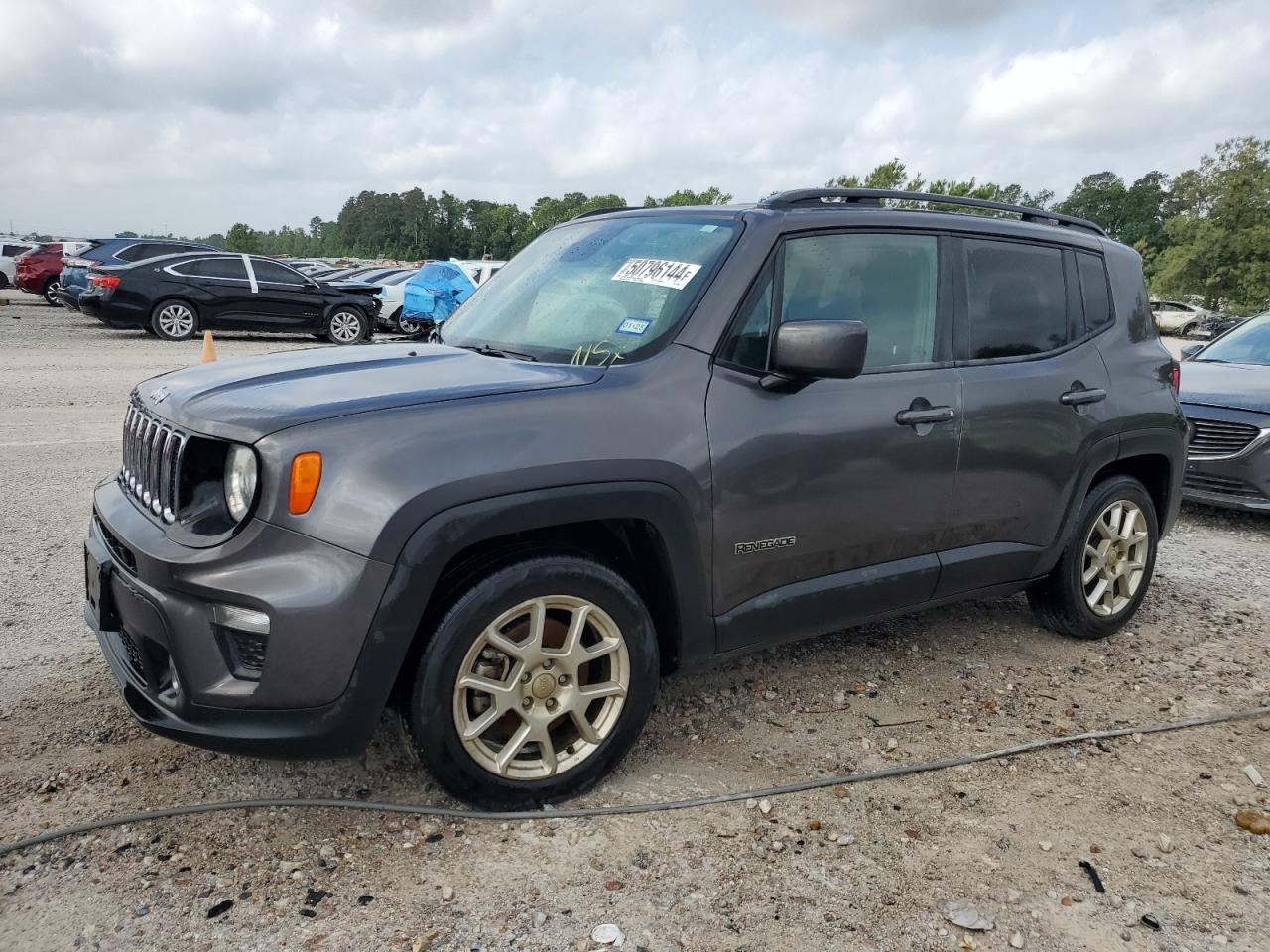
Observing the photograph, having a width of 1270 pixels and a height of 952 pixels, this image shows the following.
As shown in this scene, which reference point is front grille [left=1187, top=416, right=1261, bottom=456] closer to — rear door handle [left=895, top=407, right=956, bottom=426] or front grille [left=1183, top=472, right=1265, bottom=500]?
front grille [left=1183, top=472, right=1265, bottom=500]

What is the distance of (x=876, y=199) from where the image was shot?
12.3 ft

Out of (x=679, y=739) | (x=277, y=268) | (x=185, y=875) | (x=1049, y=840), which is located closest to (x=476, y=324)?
(x=679, y=739)

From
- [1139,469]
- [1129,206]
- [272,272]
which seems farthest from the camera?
[1129,206]

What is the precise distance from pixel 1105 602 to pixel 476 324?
3.08 m

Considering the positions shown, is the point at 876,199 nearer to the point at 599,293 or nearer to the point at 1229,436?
the point at 599,293

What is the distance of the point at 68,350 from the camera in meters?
14.5

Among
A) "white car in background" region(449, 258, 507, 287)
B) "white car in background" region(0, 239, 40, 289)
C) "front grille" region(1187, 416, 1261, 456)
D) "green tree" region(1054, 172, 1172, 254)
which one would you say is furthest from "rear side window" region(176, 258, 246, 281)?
"green tree" region(1054, 172, 1172, 254)

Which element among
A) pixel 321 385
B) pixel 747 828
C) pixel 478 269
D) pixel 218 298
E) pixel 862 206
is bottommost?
pixel 747 828

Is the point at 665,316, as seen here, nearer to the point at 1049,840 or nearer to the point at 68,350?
the point at 1049,840

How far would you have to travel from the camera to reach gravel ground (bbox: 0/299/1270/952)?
2.47 m

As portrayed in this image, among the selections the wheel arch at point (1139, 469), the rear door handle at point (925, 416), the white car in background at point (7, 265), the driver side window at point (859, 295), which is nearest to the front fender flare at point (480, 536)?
the driver side window at point (859, 295)

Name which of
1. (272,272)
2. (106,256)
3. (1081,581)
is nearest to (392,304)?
(272,272)

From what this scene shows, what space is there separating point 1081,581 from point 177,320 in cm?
1557

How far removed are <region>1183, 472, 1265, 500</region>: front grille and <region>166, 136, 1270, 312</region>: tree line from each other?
4185 mm
